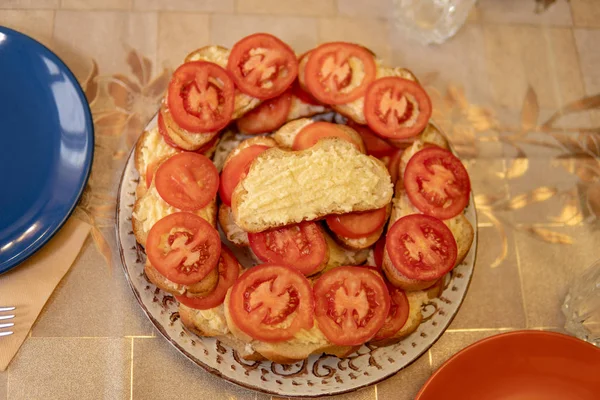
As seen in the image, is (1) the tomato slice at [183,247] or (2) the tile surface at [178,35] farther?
(2) the tile surface at [178,35]

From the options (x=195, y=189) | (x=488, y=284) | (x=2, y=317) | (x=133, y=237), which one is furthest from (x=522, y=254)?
(x=2, y=317)

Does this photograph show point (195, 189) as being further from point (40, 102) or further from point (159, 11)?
point (159, 11)

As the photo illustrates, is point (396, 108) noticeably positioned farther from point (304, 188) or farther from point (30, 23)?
point (30, 23)

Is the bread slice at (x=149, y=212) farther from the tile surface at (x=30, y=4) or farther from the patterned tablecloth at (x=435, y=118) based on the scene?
the tile surface at (x=30, y=4)

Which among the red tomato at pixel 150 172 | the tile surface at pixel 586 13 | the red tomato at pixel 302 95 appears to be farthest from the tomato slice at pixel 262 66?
the tile surface at pixel 586 13

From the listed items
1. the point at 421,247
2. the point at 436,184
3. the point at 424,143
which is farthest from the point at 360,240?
the point at 424,143
